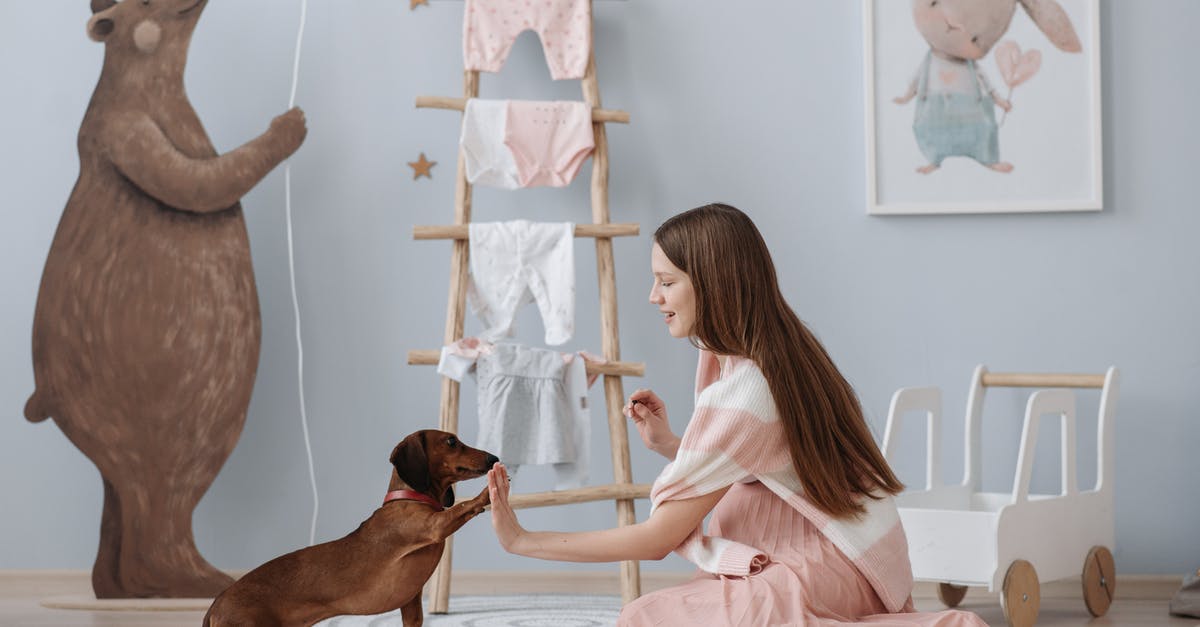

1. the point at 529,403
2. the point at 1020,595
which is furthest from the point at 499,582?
the point at 1020,595

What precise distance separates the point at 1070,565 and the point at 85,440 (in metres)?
2.09

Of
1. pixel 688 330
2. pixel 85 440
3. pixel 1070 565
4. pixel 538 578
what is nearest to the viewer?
pixel 688 330

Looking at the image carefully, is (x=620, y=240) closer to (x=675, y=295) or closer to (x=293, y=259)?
(x=293, y=259)

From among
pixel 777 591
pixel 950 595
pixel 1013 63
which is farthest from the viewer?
pixel 1013 63

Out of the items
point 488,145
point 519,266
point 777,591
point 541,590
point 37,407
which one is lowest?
point 541,590

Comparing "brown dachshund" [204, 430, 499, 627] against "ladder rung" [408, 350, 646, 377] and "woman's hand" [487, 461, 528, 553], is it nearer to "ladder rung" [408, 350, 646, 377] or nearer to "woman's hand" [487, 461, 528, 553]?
"woman's hand" [487, 461, 528, 553]

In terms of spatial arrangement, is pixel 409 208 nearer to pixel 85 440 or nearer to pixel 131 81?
pixel 131 81

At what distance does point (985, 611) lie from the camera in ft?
8.22

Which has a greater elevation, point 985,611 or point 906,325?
point 906,325

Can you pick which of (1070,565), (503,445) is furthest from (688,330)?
(1070,565)

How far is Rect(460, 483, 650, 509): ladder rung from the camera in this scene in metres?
2.50

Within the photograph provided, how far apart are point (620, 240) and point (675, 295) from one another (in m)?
1.45

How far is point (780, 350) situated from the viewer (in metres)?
1.33

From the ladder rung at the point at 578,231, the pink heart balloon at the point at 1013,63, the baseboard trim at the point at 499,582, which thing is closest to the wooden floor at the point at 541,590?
the baseboard trim at the point at 499,582
